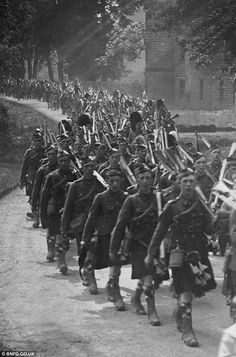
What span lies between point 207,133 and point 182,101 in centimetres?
Answer: 2658

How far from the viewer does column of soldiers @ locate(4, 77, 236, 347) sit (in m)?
8.53

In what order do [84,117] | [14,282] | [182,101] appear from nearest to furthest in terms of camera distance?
[14,282]
[84,117]
[182,101]

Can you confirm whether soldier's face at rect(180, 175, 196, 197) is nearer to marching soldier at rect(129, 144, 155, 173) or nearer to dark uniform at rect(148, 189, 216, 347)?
dark uniform at rect(148, 189, 216, 347)

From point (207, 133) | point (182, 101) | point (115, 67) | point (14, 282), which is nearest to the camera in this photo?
point (14, 282)

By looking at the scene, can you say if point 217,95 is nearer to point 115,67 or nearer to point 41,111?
point 41,111

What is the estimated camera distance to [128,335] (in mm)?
8617

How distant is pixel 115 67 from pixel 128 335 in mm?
66044

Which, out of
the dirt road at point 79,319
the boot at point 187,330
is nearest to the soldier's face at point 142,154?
the dirt road at point 79,319

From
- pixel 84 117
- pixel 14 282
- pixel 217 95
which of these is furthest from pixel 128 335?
pixel 217 95

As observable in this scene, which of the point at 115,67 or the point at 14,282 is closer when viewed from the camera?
the point at 14,282

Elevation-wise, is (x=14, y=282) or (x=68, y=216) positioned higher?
(x=68, y=216)

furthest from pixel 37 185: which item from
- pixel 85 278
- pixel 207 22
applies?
pixel 207 22

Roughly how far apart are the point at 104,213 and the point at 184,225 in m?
2.09

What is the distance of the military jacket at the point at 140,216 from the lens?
30.6ft
